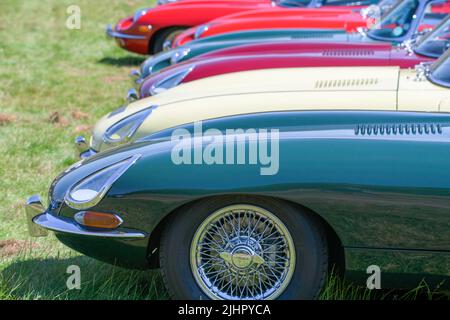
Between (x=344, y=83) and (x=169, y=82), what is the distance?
6.20 feet

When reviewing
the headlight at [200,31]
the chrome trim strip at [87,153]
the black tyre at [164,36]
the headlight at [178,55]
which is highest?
the headlight at [200,31]

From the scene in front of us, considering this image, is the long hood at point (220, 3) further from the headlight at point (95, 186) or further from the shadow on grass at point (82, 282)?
the headlight at point (95, 186)

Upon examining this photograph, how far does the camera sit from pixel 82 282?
173 inches

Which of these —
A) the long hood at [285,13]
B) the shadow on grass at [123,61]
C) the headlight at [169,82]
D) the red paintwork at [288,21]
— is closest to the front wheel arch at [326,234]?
the headlight at [169,82]

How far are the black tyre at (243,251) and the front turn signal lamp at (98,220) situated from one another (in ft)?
0.74

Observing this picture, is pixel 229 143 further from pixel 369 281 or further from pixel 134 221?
pixel 369 281

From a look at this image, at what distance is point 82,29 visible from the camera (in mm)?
15023

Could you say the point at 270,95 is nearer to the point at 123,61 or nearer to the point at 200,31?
the point at 200,31

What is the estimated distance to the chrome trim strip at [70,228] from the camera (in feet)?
12.8

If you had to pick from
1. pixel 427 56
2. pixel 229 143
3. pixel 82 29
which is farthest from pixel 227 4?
pixel 229 143

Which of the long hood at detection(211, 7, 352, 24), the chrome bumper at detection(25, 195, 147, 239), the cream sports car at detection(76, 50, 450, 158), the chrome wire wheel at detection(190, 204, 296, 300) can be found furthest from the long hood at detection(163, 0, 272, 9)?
the chrome wire wheel at detection(190, 204, 296, 300)

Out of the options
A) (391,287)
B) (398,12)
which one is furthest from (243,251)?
(398,12)

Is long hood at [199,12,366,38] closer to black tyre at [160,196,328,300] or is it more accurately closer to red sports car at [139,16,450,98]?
red sports car at [139,16,450,98]

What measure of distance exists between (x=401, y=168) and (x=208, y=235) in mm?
872
